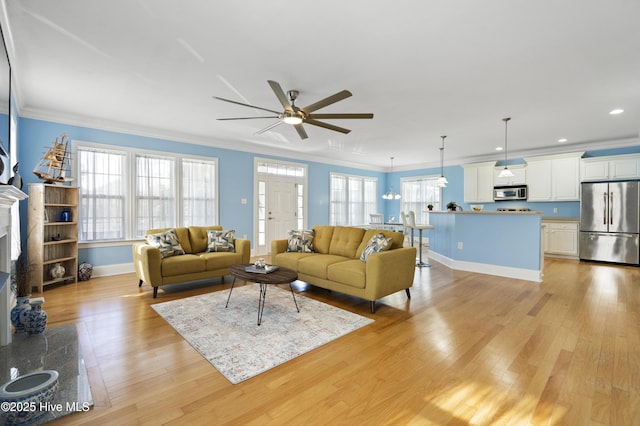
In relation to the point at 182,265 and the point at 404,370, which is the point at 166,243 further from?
the point at 404,370

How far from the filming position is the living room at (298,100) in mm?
2219

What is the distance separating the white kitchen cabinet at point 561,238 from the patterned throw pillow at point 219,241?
675 centimetres

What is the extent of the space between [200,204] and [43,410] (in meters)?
4.75

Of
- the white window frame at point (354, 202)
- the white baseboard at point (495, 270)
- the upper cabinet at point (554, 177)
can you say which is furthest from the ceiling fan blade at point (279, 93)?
the upper cabinet at point (554, 177)

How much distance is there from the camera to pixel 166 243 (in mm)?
4172

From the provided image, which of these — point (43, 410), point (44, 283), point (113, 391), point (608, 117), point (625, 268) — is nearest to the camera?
point (43, 410)

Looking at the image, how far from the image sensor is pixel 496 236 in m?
5.21

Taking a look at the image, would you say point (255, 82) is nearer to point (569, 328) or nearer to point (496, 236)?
point (569, 328)

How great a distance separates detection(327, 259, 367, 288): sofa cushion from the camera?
3445 millimetres

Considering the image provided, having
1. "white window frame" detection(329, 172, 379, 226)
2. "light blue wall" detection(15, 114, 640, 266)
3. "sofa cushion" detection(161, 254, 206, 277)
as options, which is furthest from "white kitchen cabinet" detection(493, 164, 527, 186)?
"sofa cushion" detection(161, 254, 206, 277)

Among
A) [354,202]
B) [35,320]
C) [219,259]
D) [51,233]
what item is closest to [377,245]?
[219,259]

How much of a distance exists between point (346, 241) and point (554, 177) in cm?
583

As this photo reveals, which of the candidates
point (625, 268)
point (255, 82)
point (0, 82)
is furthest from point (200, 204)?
point (625, 268)

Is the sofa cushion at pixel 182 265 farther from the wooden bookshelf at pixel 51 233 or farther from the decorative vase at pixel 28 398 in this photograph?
the decorative vase at pixel 28 398
